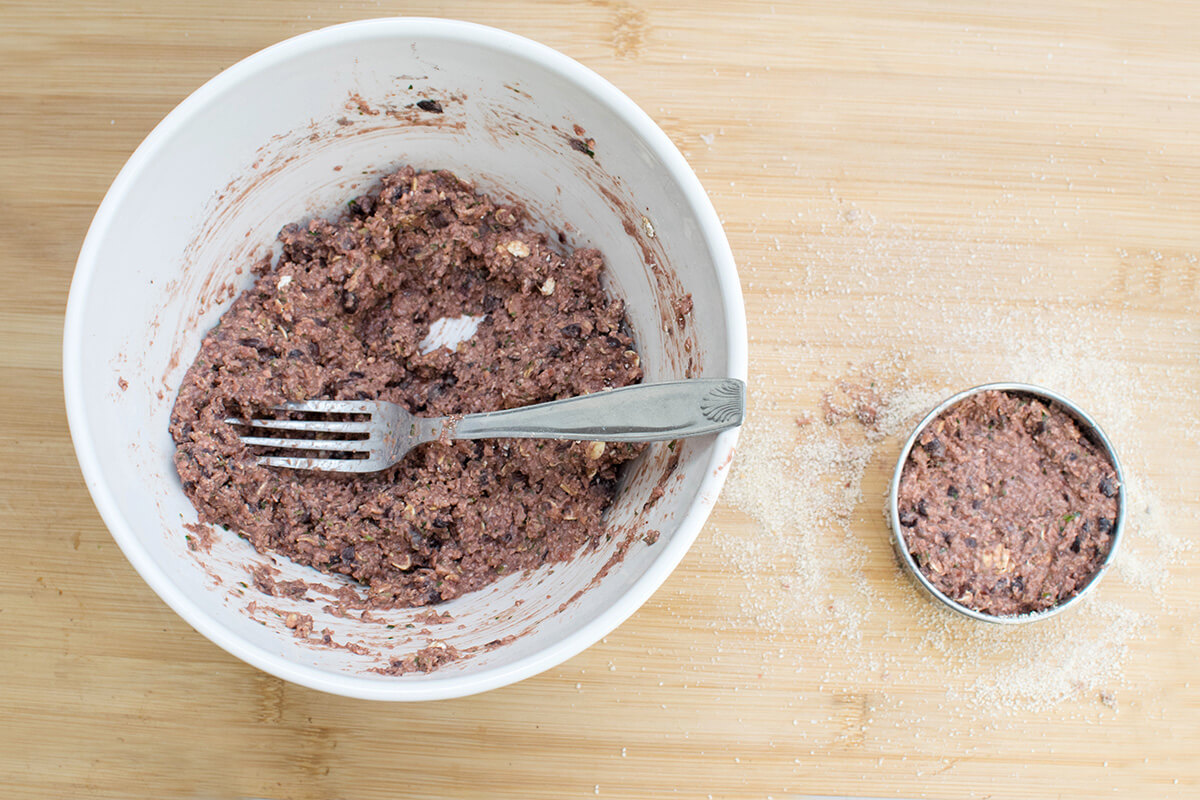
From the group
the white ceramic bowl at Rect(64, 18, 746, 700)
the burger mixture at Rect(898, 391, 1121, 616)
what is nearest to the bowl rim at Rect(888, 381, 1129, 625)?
the burger mixture at Rect(898, 391, 1121, 616)

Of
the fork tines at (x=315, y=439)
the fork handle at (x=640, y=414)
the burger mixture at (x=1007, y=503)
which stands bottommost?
the burger mixture at (x=1007, y=503)

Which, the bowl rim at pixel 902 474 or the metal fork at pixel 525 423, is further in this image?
the bowl rim at pixel 902 474

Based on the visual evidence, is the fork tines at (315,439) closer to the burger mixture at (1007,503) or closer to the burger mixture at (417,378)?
the burger mixture at (417,378)

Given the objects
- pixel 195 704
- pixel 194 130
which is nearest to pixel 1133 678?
pixel 195 704

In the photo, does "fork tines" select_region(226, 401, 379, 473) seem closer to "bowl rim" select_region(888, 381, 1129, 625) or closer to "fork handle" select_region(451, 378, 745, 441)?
"fork handle" select_region(451, 378, 745, 441)

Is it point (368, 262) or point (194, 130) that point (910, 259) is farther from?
point (194, 130)

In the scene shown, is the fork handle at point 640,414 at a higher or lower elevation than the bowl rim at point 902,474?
higher

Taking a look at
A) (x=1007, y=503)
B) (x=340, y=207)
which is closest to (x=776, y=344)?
(x=1007, y=503)

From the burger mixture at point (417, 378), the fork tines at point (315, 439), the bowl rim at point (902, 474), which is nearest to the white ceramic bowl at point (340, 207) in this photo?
the burger mixture at point (417, 378)
